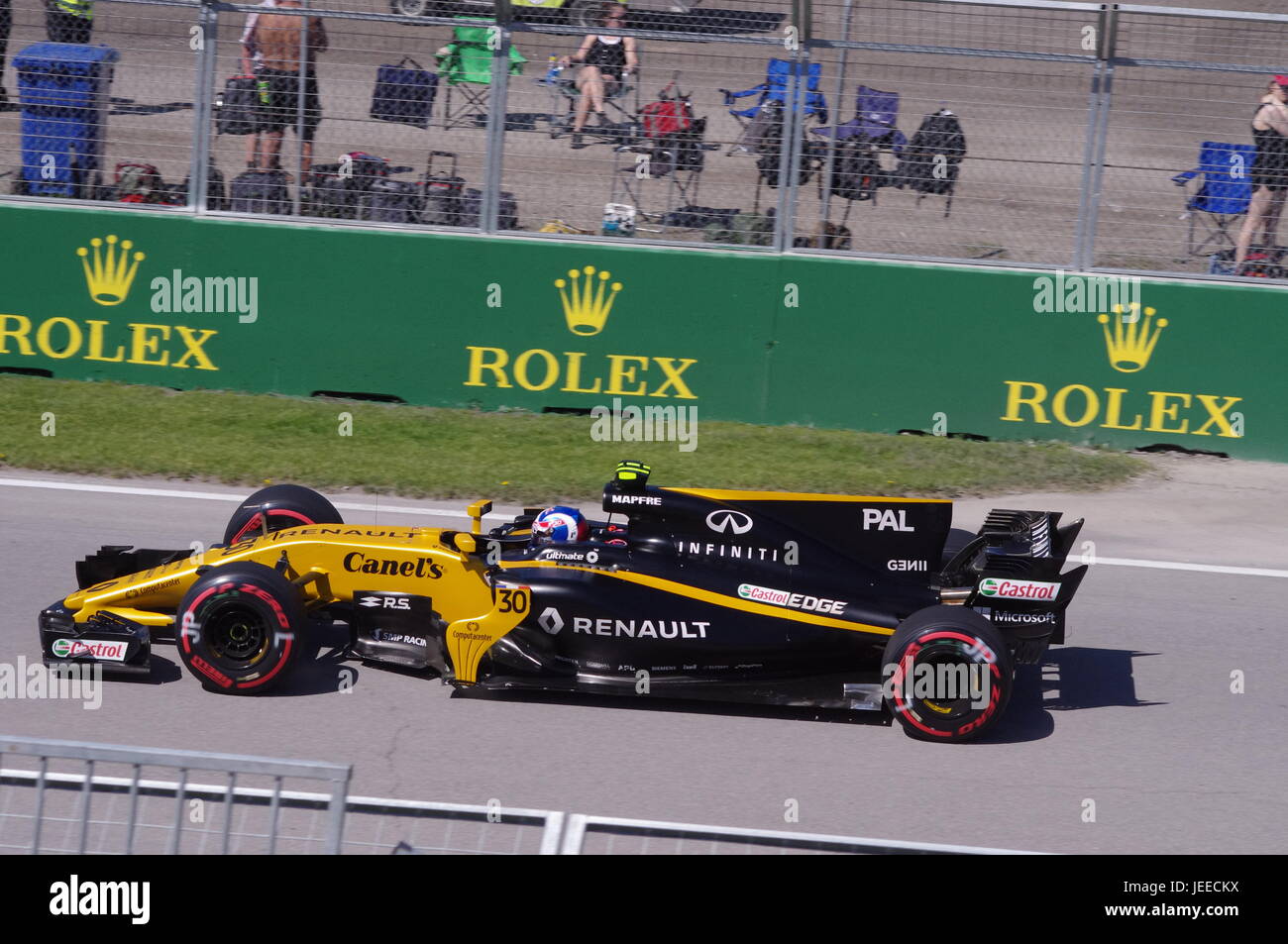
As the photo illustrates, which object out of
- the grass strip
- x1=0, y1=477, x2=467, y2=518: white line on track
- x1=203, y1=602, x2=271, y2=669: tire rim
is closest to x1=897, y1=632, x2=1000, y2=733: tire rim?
x1=203, y1=602, x2=271, y2=669: tire rim

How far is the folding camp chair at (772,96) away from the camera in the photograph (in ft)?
33.8

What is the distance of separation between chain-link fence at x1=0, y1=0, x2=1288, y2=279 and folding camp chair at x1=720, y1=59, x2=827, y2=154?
0.05 feet

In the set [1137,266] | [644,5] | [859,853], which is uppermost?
[644,5]

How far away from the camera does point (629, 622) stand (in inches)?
241

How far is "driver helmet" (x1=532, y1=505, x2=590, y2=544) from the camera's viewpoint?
644 centimetres

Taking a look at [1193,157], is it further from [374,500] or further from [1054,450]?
[374,500]

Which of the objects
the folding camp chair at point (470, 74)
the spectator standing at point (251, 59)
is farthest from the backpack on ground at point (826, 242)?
the spectator standing at point (251, 59)

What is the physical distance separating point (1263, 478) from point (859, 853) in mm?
7677

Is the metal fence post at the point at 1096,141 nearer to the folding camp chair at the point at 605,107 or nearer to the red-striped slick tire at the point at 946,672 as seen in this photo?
the folding camp chair at the point at 605,107

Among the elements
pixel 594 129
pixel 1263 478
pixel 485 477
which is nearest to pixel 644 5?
pixel 594 129

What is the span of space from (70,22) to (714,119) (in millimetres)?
4768

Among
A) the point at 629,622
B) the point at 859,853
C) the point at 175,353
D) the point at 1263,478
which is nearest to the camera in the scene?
the point at 859,853

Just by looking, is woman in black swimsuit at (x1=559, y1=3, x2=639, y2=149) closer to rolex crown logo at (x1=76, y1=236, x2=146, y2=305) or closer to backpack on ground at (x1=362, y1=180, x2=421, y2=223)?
backpack on ground at (x1=362, y1=180, x2=421, y2=223)

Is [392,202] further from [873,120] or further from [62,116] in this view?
[873,120]
